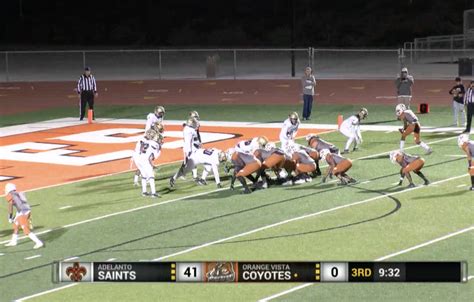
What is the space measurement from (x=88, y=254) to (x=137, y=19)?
53.3 metres

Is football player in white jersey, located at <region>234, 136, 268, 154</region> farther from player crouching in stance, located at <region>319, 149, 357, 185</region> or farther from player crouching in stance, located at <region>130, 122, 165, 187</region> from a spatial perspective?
player crouching in stance, located at <region>130, 122, 165, 187</region>

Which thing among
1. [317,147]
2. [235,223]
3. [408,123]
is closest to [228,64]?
[408,123]

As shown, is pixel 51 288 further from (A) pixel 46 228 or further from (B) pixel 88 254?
(A) pixel 46 228

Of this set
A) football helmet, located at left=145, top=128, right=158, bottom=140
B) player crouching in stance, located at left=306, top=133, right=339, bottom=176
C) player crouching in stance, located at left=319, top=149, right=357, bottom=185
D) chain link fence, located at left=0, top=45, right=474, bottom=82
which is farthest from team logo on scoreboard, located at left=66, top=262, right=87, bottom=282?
chain link fence, located at left=0, top=45, right=474, bottom=82

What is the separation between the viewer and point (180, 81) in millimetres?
48281

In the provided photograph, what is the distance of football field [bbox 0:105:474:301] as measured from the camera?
15922 mm

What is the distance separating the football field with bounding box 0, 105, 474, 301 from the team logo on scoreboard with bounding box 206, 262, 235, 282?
396cm

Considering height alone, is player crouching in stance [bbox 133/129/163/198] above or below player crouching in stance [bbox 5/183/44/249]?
above

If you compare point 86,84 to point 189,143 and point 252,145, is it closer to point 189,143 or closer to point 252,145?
point 189,143

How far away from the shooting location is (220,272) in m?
11.6

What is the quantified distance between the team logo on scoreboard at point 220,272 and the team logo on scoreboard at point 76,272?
1.31 meters

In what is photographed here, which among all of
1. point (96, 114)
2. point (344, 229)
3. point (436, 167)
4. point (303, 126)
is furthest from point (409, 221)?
point (96, 114)

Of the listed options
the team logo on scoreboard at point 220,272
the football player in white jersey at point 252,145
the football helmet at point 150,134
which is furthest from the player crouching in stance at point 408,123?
the team logo on scoreboard at point 220,272
